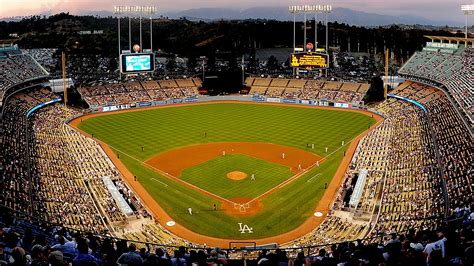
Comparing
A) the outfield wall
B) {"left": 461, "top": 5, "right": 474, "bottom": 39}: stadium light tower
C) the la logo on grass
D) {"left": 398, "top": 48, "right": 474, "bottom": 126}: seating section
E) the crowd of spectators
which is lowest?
the la logo on grass

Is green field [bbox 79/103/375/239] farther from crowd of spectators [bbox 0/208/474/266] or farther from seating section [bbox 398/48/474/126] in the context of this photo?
crowd of spectators [bbox 0/208/474/266]

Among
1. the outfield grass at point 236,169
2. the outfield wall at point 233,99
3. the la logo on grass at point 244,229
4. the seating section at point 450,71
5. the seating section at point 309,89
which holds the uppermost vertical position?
the seating section at point 450,71

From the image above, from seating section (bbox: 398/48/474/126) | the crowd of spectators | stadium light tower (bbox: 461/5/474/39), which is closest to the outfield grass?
seating section (bbox: 398/48/474/126)

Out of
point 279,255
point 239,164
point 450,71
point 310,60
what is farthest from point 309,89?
point 279,255

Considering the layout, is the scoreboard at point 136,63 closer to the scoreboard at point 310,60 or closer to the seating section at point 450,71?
the scoreboard at point 310,60

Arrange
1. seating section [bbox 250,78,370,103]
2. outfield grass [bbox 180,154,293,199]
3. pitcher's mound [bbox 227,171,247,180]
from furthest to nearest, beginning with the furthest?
seating section [bbox 250,78,370,103], pitcher's mound [bbox 227,171,247,180], outfield grass [bbox 180,154,293,199]

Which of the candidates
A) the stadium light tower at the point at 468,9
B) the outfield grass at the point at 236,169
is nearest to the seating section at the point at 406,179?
the outfield grass at the point at 236,169
